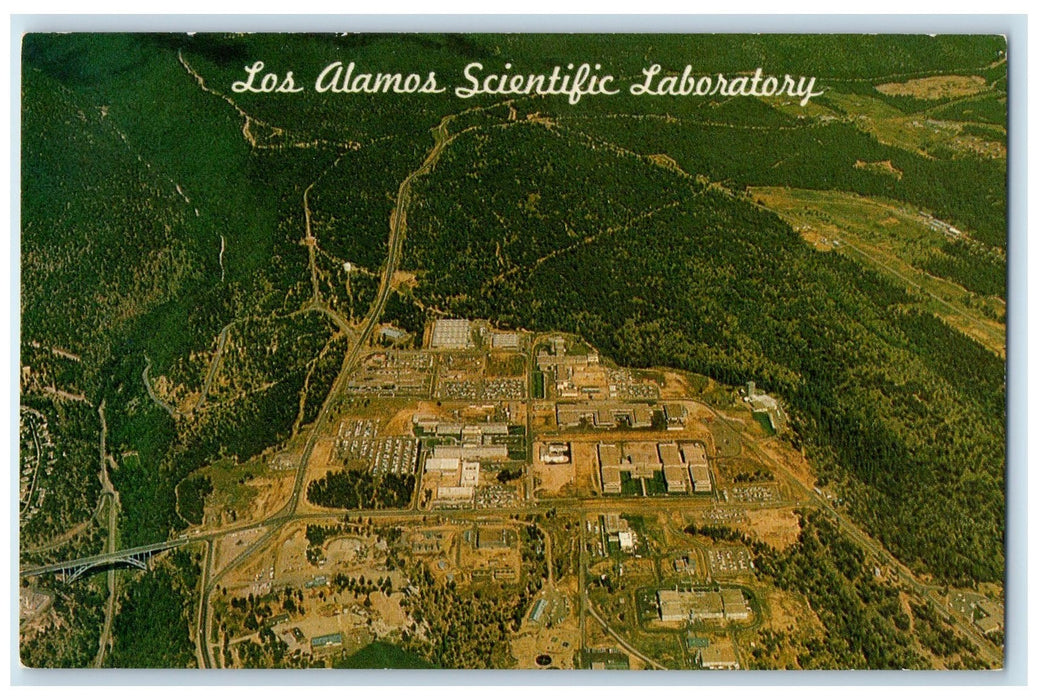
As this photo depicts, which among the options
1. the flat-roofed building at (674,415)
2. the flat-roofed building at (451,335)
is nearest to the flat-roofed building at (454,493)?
the flat-roofed building at (451,335)

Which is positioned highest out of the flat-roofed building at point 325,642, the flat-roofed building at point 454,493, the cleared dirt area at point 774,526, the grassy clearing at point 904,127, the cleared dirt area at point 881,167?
the grassy clearing at point 904,127

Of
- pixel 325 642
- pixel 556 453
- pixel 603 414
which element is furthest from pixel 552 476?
pixel 325 642

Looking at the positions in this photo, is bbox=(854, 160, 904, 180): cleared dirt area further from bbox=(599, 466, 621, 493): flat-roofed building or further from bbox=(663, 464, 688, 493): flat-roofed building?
bbox=(599, 466, 621, 493): flat-roofed building

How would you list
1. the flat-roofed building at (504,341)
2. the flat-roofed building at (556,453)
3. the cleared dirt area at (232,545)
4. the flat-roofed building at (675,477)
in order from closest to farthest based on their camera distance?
the cleared dirt area at (232,545) < the flat-roofed building at (675,477) < the flat-roofed building at (556,453) < the flat-roofed building at (504,341)

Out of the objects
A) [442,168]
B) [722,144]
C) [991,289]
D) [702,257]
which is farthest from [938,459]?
[442,168]

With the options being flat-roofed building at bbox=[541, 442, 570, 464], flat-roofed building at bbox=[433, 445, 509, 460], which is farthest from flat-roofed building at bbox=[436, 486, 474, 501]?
flat-roofed building at bbox=[541, 442, 570, 464]

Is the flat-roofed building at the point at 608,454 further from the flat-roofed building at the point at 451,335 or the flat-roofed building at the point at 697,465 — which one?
the flat-roofed building at the point at 451,335
